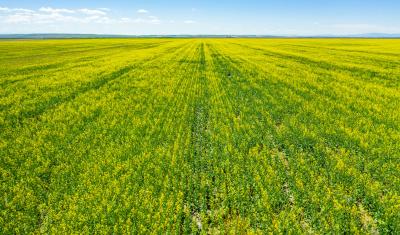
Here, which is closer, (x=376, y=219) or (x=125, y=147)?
(x=376, y=219)

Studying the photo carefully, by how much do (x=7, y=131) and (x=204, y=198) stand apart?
11427 millimetres

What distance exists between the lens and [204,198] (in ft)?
29.3

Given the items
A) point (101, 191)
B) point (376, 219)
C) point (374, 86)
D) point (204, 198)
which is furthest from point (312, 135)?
point (374, 86)

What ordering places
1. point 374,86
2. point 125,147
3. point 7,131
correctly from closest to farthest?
point 125,147, point 7,131, point 374,86

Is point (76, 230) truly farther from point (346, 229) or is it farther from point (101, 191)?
point (346, 229)

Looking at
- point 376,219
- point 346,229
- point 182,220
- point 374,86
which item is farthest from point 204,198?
point 374,86

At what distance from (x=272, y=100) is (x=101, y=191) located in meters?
13.7

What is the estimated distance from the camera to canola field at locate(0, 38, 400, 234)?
801cm

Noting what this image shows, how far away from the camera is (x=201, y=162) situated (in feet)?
36.9

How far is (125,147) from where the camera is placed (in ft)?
41.5

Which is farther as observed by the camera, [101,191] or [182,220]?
[101,191]

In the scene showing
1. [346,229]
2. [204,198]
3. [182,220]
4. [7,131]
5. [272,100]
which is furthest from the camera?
[272,100]

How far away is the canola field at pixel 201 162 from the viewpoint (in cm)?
801

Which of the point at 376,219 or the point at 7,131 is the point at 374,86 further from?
the point at 7,131
